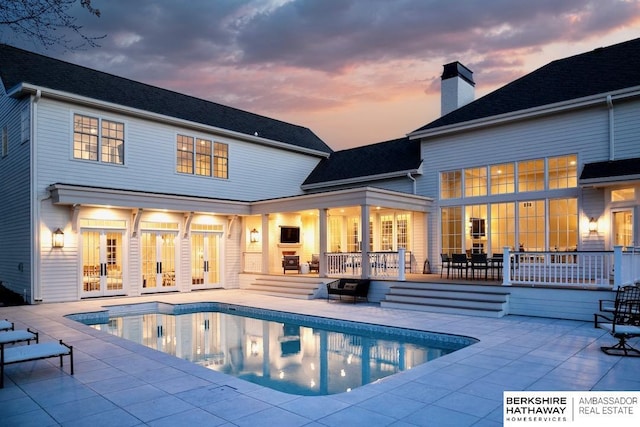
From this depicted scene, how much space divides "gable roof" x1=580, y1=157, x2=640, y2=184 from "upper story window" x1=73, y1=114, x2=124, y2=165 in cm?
1408

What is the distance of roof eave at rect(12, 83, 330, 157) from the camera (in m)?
12.8

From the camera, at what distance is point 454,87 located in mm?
17234

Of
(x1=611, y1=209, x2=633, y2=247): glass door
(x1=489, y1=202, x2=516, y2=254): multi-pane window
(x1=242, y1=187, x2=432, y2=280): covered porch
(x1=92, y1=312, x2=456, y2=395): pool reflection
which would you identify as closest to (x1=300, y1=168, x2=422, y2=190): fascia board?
(x1=242, y1=187, x2=432, y2=280): covered porch

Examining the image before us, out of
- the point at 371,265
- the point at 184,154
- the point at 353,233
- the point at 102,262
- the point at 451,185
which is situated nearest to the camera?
the point at 102,262

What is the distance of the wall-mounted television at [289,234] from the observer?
18062 mm

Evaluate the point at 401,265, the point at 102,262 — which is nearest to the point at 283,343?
the point at 401,265

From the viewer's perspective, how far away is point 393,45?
16.8 meters

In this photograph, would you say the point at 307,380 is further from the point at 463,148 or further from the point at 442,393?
the point at 463,148

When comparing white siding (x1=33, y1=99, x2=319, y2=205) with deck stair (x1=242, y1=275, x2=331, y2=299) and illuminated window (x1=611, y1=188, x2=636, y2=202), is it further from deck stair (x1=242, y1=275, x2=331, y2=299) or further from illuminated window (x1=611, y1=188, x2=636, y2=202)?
illuminated window (x1=611, y1=188, x2=636, y2=202)

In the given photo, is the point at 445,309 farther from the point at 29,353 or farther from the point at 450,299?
the point at 29,353

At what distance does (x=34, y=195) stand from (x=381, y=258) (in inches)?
421

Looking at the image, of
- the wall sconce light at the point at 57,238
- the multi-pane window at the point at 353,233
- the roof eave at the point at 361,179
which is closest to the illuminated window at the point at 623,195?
the roof eave at the point at 361,179

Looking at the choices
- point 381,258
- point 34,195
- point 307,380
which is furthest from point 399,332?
point 34,195

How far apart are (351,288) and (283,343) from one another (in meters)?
4.77
